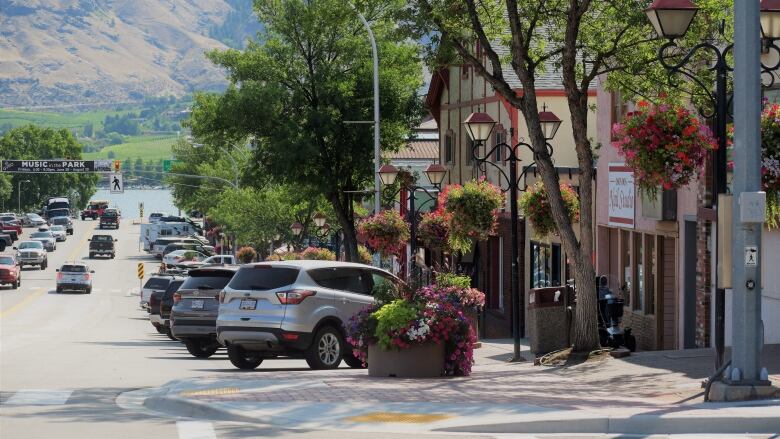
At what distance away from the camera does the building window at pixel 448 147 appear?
4481 cm

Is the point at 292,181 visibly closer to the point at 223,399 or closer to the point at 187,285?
the point at 187,285

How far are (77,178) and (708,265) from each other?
17674 centimetres

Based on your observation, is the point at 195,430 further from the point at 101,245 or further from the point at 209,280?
the point at 101,245

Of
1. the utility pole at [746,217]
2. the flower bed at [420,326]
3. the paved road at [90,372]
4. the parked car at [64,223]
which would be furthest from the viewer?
the parked car at [64,223]

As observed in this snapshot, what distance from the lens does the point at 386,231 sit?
3631 centimetres

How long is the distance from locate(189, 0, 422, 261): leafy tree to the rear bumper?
73.1 feet

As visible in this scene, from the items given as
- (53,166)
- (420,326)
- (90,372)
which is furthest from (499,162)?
(53,166)

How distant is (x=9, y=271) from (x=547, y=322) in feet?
165

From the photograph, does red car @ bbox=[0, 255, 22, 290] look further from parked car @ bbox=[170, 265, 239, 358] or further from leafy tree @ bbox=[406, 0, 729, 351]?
leafy tree @ bbox=[406, 0, 729, 351]

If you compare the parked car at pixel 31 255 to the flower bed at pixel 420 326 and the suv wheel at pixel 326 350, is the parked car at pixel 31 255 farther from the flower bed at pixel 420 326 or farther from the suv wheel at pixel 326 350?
the flower bed at pixel 420 326

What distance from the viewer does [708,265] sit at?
22750 mm

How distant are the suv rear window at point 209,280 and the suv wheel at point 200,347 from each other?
4.15 ft

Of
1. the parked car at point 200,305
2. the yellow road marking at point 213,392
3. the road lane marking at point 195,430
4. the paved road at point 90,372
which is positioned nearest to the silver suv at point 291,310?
the paved road at point 90,372

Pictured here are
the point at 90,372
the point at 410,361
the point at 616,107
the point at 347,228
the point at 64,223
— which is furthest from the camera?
the point at 64,223
